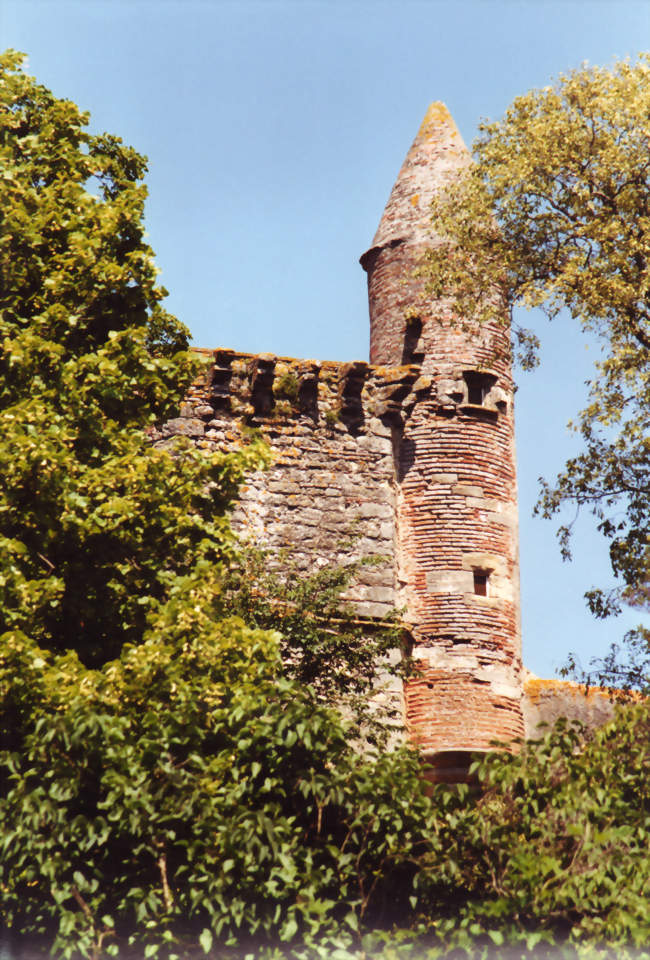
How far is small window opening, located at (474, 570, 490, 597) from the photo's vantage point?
55.3 ft

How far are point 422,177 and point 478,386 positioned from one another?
169 inches

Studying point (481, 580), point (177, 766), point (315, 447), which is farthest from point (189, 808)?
point (481, 580)

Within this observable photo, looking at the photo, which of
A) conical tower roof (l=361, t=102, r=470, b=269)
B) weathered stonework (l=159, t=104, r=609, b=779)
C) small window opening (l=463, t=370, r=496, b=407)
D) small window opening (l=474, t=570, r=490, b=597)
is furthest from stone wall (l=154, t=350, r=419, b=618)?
conical tower roof (l=361, t=102, r=470, b=269)

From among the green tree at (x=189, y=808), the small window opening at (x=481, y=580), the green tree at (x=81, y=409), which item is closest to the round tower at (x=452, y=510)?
the small window opening at (x=481, y=580)

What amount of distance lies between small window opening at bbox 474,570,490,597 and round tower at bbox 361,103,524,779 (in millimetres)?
15

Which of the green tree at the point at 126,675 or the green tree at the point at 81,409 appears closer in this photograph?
the green tree at the point at 126,675

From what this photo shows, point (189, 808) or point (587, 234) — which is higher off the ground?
point (587, 234)

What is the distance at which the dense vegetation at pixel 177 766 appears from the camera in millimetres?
7895

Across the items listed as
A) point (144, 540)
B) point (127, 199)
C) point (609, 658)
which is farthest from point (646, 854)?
point (127, 199)

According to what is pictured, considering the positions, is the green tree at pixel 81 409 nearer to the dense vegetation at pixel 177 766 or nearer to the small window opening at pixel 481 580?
the dense vegetation at pixel 177 766

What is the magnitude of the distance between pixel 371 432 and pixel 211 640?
8.22m

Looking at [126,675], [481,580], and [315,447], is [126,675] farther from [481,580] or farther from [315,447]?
[481,580]

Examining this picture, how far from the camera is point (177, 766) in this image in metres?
8.41

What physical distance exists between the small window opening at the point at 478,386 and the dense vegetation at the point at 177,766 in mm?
8378
